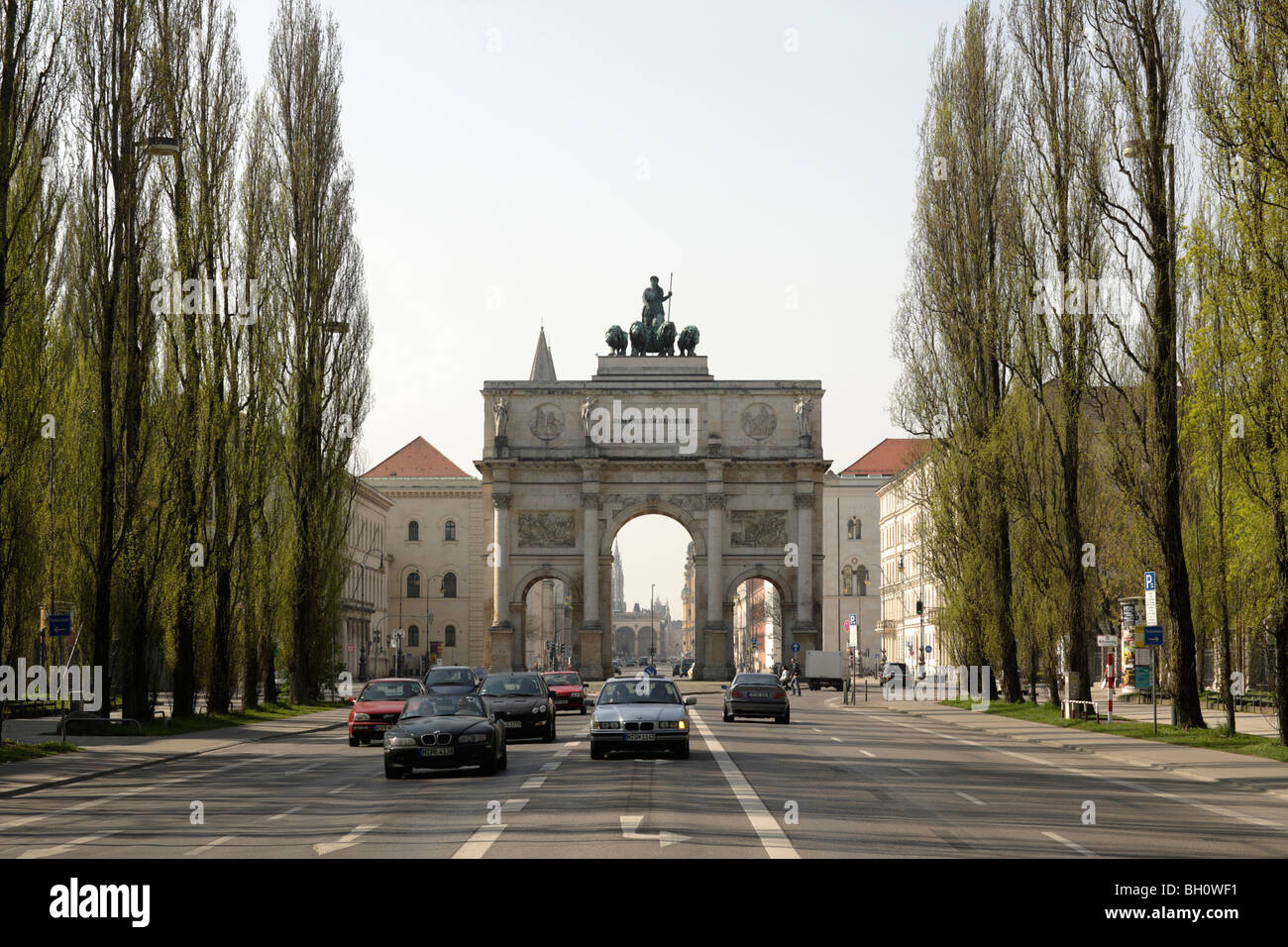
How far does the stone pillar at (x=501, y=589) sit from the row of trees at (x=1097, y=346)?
3852 centimetres

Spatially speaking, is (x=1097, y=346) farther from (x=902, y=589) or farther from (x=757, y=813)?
(x=902, y=589)

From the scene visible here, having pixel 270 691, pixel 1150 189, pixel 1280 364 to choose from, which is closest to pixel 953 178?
pixel 1150 189

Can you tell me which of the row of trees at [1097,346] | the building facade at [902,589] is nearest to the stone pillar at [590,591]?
the building facade at [902,589]

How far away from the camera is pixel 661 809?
17.5 m

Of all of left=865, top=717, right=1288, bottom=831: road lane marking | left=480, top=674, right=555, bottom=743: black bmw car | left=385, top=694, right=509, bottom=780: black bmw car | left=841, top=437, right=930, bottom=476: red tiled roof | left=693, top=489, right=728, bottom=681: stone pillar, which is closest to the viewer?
left=865, top=717, right=1288, bottom=831: road lane marking

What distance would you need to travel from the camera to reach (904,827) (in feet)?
52.7

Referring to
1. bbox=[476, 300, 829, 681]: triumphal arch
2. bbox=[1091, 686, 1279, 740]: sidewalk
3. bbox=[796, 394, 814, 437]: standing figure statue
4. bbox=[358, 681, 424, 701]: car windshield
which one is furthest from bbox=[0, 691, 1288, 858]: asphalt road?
bbox=[796, 394, 814, 437]: standing figure statue

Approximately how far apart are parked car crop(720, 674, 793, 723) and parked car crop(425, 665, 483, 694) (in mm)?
8615

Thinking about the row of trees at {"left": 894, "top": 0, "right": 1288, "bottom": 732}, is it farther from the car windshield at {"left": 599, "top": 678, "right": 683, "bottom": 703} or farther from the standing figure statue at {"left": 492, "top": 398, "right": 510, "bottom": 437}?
the standing figure statue at {"left": 492, "top": 398, "right": 510, "bottom": 437}

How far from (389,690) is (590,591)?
52.9 metres

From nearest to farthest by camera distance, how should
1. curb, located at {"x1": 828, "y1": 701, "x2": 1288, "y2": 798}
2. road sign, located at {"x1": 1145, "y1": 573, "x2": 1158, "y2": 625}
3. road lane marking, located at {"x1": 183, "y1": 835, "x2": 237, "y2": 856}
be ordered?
road lane marking, located at {"x1": 183, "y1": 835, "x2": 237, "y2": 856} → curb, located at {"x1": 828, "y1": 701, "x2": 1288, "y2": 798} → road sign, located at {"x1": 1145, "y1": 573, "x2": 1158, "y2": 625}

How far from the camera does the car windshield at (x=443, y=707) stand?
23969 millimetres

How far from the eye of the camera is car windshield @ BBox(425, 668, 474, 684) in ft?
119
